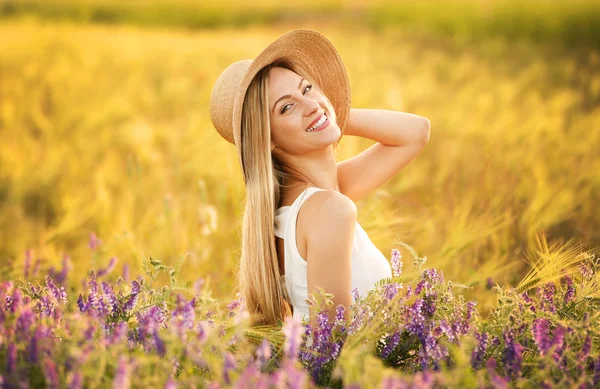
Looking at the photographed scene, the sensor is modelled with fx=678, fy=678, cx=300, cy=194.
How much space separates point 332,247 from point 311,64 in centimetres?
75

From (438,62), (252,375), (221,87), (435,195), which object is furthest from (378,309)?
(438,62)

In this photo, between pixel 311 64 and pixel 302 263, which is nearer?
pixel 302 263

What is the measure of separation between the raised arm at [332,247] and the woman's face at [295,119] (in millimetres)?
252

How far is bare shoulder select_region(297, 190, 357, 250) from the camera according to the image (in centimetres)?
185

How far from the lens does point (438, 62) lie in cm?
776

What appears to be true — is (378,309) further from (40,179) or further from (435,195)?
(40,179)

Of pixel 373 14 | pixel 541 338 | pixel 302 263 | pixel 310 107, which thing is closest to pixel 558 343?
pixel 541 338

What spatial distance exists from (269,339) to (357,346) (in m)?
0.22

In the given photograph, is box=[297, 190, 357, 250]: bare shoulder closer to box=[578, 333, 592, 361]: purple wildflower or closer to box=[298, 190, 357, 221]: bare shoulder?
box=[298, 190, 357, 221]: bare shoulder

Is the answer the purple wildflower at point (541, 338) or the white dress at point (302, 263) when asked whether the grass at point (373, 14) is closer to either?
the white dress at point (302, 263)

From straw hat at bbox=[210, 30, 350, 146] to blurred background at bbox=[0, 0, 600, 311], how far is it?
52cm

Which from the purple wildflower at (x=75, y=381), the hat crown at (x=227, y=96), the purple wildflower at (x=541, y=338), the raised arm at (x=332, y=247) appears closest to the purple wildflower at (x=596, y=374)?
the purple wildflower at (x=541, y=338)

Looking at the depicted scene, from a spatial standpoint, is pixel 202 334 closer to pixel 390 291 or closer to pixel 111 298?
pixel 111 298

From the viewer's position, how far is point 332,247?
6.02ft
